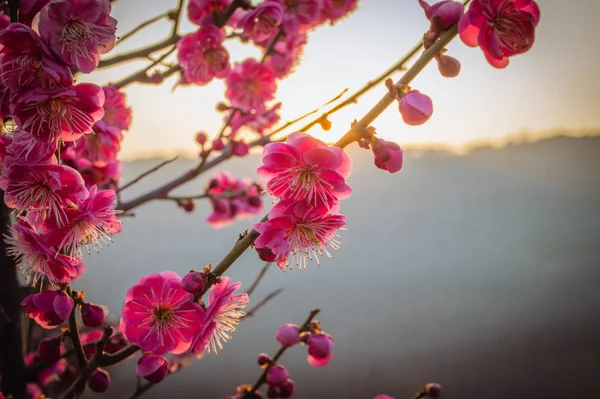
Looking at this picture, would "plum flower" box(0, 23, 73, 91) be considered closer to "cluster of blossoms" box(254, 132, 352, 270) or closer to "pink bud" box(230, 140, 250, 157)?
"cluster of blossoms" box(254, 132, 352, 270)

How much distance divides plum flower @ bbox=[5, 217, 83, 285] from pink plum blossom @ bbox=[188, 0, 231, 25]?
791 millimetres

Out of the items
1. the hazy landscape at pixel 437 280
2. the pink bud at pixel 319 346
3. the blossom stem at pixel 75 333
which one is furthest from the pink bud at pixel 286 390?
the hazy landscape at pixel 437 280

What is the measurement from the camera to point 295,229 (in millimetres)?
613

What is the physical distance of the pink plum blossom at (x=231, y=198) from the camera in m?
1.59

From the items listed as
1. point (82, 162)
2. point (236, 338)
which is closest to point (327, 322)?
point (236, 338)

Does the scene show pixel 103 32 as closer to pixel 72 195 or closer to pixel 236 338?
pixel 72 195

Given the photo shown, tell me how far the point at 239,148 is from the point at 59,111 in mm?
670

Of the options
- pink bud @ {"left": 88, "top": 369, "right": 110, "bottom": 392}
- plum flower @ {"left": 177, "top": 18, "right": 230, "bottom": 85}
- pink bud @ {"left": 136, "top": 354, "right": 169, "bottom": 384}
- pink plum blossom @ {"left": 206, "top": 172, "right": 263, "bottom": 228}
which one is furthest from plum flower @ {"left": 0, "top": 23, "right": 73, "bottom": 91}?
pink plum blossom @ {"left": 206, "top": 172, "right": 263, "bottom": 228}

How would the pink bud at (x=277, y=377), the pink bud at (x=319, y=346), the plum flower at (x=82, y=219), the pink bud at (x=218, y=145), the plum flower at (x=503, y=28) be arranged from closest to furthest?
the plum flower at (x=503, y=28)
the plum flower at (x=82, y=219)
the pink bud at (x=319, y=346)
the pink bud at (x=277, y=377)
the pink bud at (x=218, y=145)

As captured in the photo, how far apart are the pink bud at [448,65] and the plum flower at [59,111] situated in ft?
1.57

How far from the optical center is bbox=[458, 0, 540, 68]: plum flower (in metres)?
0.54

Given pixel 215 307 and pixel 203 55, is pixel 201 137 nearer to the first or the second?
pixel 203 55

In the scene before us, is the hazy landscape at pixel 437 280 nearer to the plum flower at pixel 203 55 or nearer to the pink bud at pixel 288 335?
the plum flower at pixel 203 55

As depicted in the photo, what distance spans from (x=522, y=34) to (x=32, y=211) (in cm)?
73
